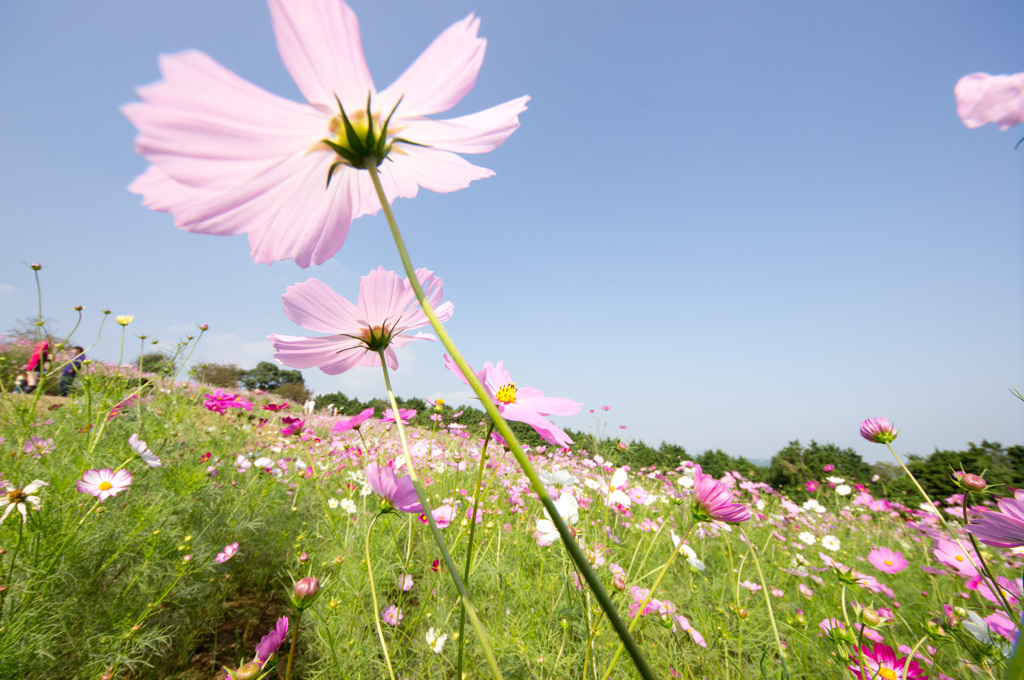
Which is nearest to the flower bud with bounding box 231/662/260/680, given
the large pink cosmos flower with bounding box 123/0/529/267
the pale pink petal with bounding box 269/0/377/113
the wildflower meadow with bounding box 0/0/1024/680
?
the wildflower meadow with bounding box 0/0/1024/680

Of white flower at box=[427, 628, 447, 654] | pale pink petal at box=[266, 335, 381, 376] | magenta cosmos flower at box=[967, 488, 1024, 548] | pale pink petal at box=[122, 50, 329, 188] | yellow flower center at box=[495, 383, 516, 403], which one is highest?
pale pink petal at box=[122, 50, 329, 188]

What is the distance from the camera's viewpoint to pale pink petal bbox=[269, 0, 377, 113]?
8.0 inches

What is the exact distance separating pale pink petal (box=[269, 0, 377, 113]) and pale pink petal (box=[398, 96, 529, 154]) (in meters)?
0.05

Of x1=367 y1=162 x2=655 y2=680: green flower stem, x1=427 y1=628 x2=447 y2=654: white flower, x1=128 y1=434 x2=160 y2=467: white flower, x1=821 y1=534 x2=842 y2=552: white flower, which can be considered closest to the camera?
x1=367 y1=162 x2=655 y2=680: green flower stem

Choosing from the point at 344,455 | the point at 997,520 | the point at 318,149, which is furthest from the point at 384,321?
the point at 344,455

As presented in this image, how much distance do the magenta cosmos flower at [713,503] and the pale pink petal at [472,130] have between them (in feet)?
1.53

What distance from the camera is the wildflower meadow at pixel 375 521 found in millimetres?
214

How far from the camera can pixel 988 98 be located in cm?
22

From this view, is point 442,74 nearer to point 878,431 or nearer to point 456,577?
point 456,577

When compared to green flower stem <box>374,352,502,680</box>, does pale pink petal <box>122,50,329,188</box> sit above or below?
above

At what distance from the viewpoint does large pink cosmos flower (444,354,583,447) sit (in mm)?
296

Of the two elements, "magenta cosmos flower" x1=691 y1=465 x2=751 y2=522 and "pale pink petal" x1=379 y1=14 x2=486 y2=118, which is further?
"magenta cosmos flower" x1=691 y1=465 x2=751 y2=522

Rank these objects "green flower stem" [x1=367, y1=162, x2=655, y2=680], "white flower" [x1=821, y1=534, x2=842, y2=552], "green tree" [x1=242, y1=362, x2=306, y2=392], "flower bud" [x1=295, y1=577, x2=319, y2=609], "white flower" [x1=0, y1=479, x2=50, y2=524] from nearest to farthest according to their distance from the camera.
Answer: "green flower stem" [x1=367, y1=162, x2=655, y2=680]
"flower bud" [x1=295, y1=577, x2=319, y2=609]
"white flower" [x1=0, y1=479, x2=50, y2=524]
"white flower" [x1=821, y1=534, x2=842, y2=552]
"green tree" [x1=242, y1=362, x2=306, y2=392]

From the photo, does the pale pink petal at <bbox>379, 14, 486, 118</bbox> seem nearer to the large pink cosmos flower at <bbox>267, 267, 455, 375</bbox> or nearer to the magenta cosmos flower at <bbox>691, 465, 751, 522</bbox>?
the large pink cosmos flower at <bbox>267, 267, 455, 375</bbox>
